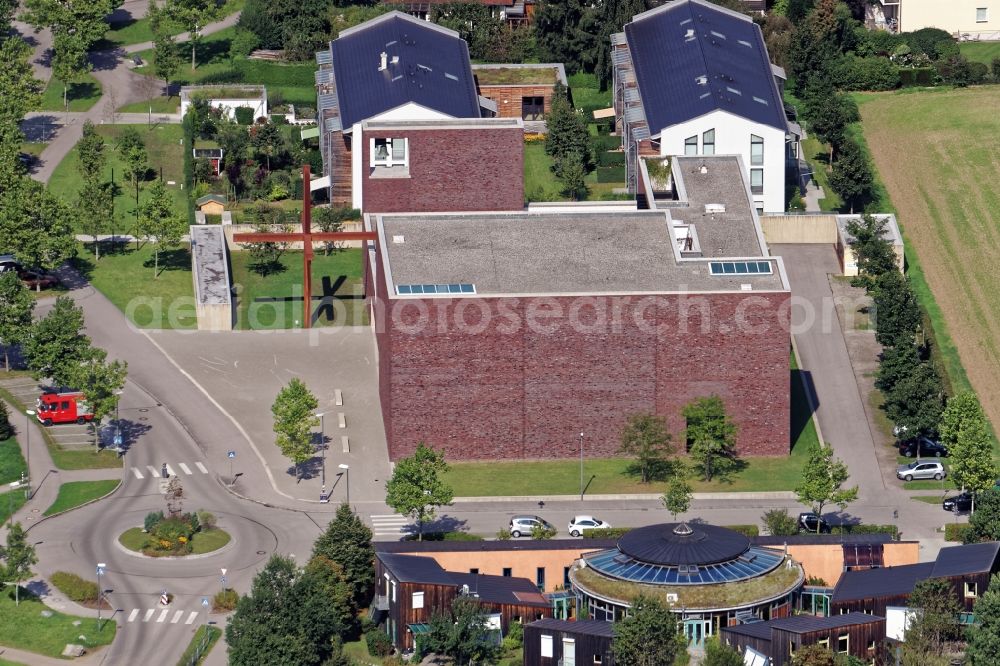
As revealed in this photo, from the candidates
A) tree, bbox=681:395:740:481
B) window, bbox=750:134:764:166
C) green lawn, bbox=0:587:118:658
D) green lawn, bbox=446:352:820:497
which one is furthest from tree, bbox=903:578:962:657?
window, bbox=750:134:764:166

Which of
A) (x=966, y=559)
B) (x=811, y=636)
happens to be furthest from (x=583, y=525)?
(x=811, y=636)

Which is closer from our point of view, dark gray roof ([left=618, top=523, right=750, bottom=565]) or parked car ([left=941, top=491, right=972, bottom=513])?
dark gray roof ([left=618, top=523, right=750, bottom=565])

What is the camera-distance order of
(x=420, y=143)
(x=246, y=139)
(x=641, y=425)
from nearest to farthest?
(x=641, y=425), (x=420, y=143), (x=246, y=139)

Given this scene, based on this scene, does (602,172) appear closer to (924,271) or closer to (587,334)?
(924,271)

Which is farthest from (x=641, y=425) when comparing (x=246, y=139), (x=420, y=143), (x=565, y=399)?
(x=246, y=139)

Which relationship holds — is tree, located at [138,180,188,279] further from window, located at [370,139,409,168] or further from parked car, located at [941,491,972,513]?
parked car, located at [941,491,972,513]

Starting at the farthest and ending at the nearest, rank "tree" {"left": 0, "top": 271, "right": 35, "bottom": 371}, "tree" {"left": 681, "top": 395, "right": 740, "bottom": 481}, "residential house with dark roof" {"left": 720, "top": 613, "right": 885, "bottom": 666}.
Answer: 1. "tree" {"left": 0, "top": 271, "right": 35, "bottom": 371}
2. "tree" {"left": 681, "top": 395, "right": 740, "bottom": 481}
3. "residential house with dark roof" {"left": 720, "top": 613, "right": 885, "bottom": 666}
